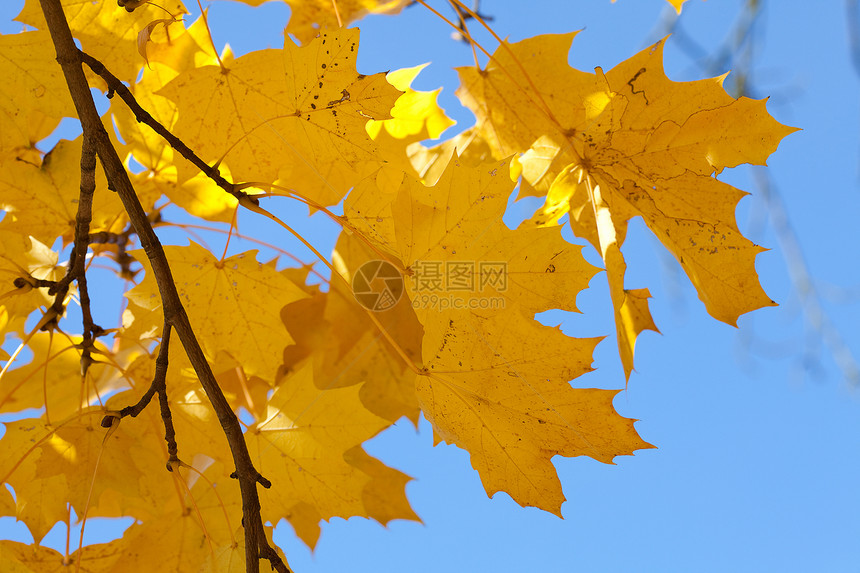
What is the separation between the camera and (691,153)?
855 mm

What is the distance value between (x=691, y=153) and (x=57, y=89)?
86 cm

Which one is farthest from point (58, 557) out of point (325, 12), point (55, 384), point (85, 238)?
point (325, 12)

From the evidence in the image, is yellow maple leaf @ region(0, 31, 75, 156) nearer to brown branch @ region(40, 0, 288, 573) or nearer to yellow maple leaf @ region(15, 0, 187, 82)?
yellow maple leaf @ region(15, 0, 187, 82)

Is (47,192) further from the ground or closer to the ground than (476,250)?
further from the ground

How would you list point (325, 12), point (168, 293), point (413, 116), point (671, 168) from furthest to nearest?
point (325, 12)
point (413, 116)
point (671, 168)
point (168, 293)

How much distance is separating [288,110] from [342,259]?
326 millimetres

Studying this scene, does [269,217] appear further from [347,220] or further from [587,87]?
[587,87]

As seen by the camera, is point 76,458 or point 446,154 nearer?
point 76,458

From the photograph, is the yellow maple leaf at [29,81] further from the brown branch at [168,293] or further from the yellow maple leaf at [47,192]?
the brown branch at [168,293]

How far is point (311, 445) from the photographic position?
971 millimetres

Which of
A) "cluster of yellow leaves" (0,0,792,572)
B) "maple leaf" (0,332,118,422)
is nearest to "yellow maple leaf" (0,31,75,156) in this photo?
"cluster of yellow leaves" (0,0,792,572)

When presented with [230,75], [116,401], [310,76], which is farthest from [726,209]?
[116,401]

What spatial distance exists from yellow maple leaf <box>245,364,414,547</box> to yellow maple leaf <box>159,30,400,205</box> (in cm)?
29

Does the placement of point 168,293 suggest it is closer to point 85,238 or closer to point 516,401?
point 85,238
